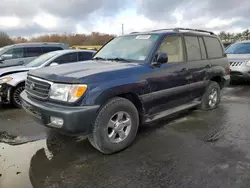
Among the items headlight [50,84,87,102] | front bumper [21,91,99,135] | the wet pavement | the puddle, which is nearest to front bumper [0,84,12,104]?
the wet pavement

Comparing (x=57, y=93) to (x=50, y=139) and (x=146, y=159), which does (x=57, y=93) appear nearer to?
(x=50, y=139)

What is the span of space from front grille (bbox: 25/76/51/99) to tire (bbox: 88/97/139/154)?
2.72ft

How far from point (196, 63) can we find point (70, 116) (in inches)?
Answer: 119

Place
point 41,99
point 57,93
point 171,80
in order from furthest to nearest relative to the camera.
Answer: point 171,80 < point 41,99 < point 57,93

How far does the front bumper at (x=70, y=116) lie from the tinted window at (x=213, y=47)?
137 inches

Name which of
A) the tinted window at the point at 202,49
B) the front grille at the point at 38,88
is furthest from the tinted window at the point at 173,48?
the front grille at the point at 38,88

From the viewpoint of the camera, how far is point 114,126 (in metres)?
3.30

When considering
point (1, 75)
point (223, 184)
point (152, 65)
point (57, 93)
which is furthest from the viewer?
point (1, 75)

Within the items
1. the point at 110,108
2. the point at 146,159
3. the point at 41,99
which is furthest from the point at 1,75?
the point at 146,159

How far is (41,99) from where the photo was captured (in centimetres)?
316

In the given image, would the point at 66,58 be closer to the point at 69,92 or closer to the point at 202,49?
the point at 202,49

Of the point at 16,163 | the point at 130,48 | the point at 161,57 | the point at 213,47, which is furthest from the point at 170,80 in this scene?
the point at 16,163

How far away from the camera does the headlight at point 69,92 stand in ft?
9.41

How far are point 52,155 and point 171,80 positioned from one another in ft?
7.75
